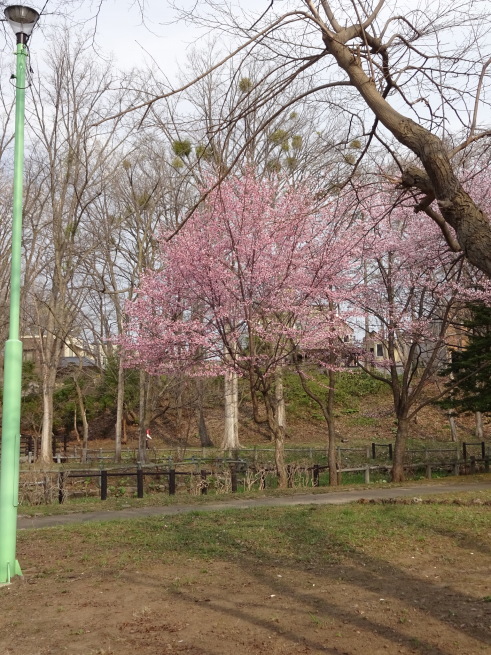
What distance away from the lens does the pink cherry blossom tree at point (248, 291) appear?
624 inches

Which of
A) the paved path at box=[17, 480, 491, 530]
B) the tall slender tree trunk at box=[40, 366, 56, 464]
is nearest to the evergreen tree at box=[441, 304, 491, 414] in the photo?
the paved path at box=[17, 480, 491, 530]

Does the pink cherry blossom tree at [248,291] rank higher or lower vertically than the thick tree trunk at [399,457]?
higher

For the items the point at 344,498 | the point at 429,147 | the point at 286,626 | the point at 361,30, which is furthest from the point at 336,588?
the point at 344,498

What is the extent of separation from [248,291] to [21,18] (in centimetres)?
1002

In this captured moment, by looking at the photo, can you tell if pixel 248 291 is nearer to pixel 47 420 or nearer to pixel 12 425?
pixel 12 425

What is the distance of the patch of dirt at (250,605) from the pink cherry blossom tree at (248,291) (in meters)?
8.98

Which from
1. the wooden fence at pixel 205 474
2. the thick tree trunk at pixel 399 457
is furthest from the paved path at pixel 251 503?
the thick tree trunk at pixel 399 457

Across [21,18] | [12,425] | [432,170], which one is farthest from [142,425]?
[432,170]

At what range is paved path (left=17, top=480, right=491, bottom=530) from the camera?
35.7 feet

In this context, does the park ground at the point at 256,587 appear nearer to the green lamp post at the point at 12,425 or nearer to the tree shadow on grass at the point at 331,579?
the tree shadow on grass at the point at 331,579

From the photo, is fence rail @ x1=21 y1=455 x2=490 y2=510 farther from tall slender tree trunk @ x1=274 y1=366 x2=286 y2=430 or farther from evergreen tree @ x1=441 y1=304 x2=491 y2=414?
evergreen tree @ x1=441 y1=304 x2=491 y2=414

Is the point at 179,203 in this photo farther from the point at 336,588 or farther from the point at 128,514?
the point at 336,588

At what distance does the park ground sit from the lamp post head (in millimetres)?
5308

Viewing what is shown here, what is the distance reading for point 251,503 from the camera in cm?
1248
